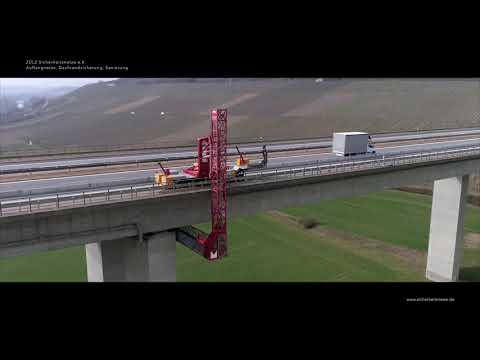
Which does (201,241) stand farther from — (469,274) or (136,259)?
(469,274)

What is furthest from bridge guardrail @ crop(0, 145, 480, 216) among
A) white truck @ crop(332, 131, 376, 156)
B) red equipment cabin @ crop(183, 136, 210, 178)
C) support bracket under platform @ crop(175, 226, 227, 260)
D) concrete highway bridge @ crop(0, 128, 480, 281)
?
support bracket under platform @ crop(175, 226, 227, 260)

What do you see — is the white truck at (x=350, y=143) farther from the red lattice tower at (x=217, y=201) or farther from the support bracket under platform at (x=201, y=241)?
the support bracket under platform at (x=201, y=241)

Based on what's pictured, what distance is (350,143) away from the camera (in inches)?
1108

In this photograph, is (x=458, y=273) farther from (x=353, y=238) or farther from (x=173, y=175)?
(x=173, y=175)

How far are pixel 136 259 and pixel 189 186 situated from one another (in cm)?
415

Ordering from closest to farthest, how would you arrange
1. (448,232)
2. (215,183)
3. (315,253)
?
(215,183) → (448,232) → (315,253)

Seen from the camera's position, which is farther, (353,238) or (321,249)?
(353,238)

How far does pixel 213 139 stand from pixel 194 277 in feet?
55.3

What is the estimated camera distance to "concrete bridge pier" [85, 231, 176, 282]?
17719 mm

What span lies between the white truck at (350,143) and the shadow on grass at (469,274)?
15.2m

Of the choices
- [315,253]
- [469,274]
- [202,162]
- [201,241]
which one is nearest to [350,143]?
[315,253]

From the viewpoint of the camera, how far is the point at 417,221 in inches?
1767

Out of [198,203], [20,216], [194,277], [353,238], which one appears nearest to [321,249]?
[353,238]

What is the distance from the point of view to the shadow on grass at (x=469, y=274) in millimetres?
33500
